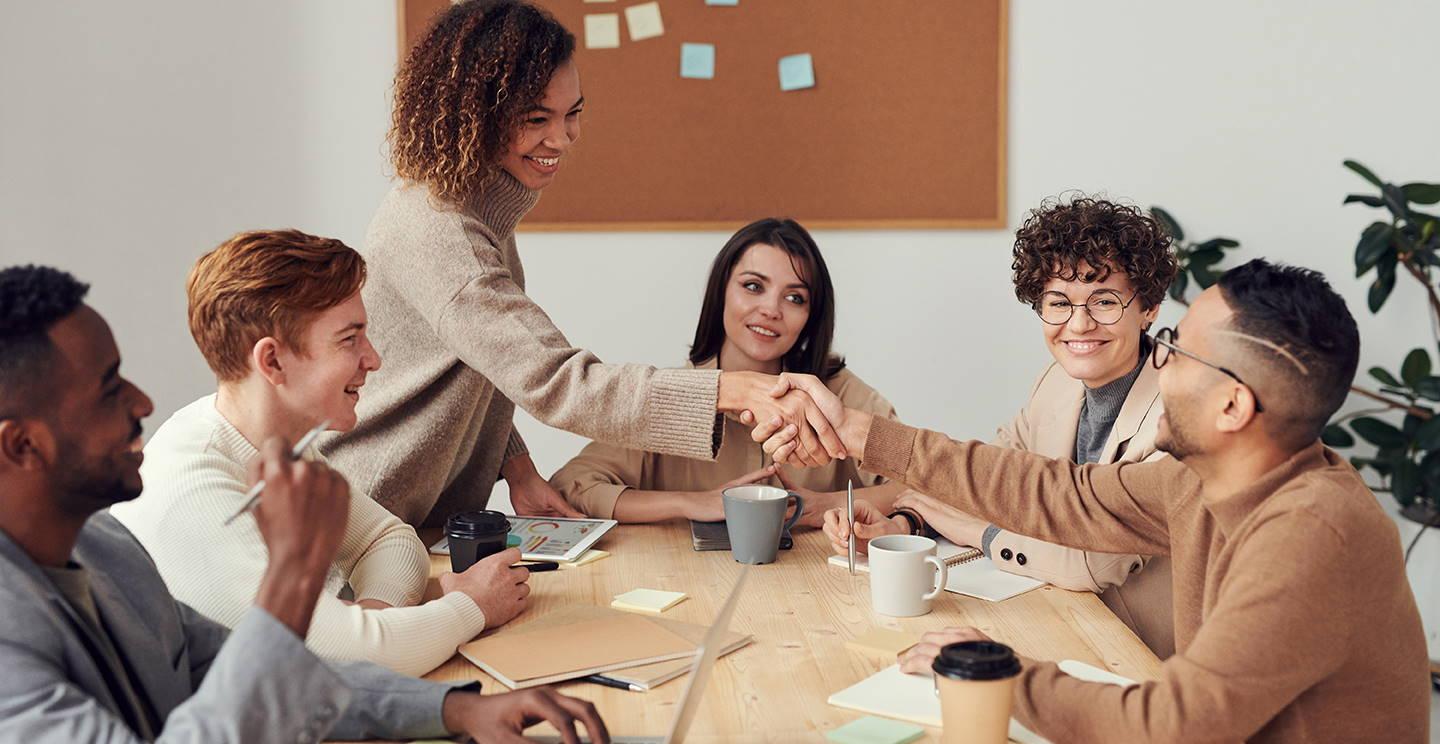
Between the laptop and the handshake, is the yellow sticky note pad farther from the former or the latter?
the laptop

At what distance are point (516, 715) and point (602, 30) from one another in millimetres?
2544

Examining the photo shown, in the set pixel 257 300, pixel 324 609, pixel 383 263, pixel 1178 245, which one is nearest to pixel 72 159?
pixel 383 263

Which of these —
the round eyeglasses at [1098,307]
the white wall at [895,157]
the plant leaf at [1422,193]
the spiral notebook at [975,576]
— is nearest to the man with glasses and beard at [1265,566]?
the spiral notebook at [975,576]

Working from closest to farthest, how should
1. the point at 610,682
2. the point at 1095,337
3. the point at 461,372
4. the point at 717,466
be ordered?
the point at 610,682, the point at 461,372, the point at 1095,337, the point at 717,466

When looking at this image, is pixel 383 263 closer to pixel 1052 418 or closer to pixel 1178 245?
pixel 1052 418

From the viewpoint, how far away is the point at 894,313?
11.7 feet

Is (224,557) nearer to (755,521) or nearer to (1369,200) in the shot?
(755,521)

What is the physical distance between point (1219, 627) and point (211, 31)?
3049 millimetres

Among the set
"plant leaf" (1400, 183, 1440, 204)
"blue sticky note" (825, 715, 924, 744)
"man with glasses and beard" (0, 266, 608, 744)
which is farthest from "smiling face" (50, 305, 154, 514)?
"plant leaf" (1400, 183, 1440, 204)

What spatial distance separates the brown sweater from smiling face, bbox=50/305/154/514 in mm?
842

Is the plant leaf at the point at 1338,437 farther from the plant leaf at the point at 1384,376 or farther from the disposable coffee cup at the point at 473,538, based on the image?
the disposable coffee cup at the point at 473,538

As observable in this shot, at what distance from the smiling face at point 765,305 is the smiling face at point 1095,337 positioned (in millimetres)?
598

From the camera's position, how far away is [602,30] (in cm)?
340

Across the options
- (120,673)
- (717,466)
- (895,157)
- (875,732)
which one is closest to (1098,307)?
(717,466)
